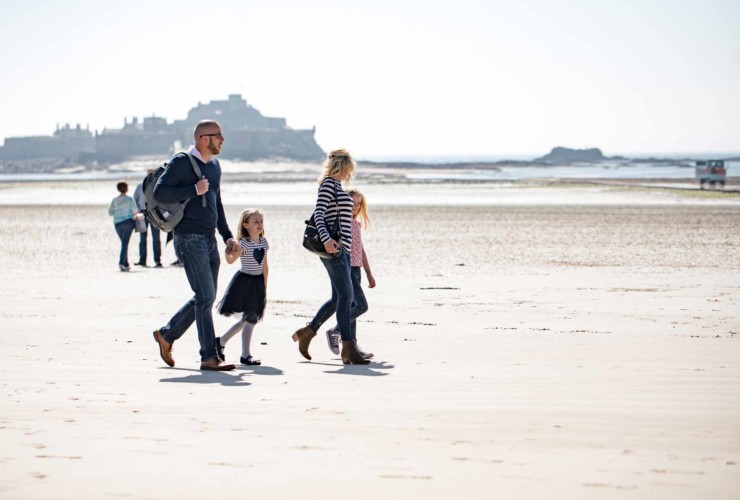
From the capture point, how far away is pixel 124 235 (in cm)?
1468

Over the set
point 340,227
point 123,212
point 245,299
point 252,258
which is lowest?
point 245,299

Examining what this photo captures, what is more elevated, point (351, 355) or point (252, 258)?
point (252, 258)

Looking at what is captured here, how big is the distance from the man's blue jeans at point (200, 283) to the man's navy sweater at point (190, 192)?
2.7 inches

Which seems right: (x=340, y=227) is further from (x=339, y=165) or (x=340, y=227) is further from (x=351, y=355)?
(x=351, y=355)

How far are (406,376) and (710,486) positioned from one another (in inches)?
98.7

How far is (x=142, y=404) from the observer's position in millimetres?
5266

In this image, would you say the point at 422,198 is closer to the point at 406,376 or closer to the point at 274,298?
the point at 274,298

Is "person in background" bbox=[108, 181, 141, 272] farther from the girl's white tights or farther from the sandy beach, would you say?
the girl's white tights

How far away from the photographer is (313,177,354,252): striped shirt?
6723 mm

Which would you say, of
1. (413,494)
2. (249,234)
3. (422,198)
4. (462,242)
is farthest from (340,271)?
(422,198)

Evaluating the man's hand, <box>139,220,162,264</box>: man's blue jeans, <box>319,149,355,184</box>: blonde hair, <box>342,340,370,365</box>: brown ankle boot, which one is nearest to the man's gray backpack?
the man's hand

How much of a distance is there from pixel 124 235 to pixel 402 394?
391 inches

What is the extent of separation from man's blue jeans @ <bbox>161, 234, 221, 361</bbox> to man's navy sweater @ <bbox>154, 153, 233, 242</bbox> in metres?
0.07

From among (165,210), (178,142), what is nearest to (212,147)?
(165,210)
